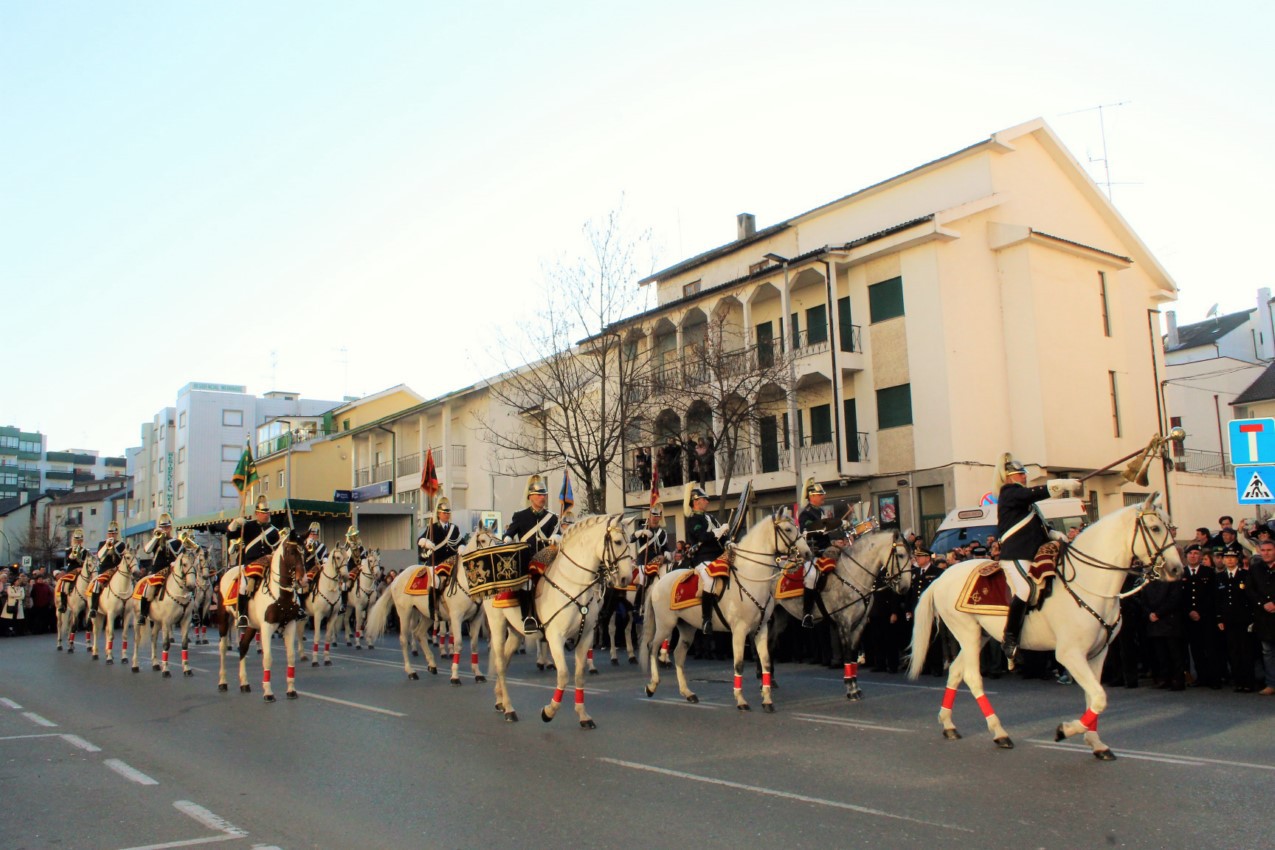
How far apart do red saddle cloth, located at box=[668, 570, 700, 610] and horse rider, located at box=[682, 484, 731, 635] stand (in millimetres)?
95

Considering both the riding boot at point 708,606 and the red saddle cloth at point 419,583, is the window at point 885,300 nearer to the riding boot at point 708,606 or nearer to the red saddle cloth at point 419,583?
the red saddle cloth at point 419,583

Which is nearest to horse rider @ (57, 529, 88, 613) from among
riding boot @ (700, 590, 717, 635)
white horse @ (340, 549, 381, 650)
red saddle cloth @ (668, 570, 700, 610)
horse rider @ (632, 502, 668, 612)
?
white horse @ (340, 549, 381, 650)

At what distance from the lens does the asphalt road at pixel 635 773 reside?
7215 mm

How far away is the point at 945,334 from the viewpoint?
3102 cm

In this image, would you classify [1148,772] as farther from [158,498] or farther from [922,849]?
[158,498]

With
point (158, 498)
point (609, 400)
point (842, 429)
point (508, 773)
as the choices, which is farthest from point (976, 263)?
point (158, 498)

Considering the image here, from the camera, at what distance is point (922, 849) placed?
21.7ft

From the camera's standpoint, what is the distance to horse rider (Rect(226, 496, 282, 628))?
15.8 meters

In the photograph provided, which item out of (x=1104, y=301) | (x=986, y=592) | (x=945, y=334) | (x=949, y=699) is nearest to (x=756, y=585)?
(x=949, y=699)

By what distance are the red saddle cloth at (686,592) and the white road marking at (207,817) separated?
7.29 metres

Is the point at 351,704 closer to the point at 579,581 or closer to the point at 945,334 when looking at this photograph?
the point at 579,581

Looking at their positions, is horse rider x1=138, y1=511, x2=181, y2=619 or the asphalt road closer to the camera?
the asphalt road

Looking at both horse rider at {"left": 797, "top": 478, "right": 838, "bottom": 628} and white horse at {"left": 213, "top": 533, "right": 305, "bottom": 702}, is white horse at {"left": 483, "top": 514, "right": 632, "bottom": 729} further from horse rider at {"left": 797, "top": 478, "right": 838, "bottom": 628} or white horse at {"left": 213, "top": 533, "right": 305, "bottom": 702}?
white horse at {"left": 213, "top": 533, "right": 305, "bottom": 702}

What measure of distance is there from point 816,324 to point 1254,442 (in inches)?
822
